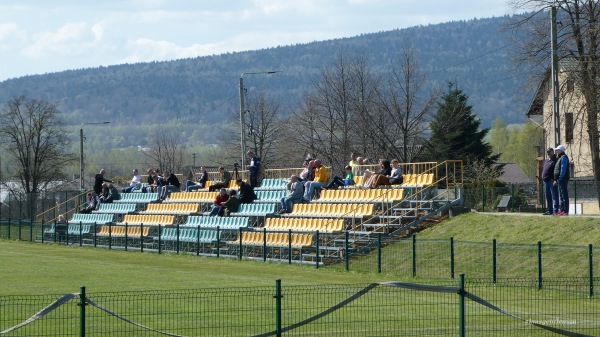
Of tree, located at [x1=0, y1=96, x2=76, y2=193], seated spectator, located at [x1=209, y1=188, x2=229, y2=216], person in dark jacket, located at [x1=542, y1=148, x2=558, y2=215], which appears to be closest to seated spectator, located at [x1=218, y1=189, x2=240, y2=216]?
seated spectator, located at [x1=209, y1=188, x2=229, y2=216]

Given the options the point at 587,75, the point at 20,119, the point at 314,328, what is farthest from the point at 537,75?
the point at 20,119

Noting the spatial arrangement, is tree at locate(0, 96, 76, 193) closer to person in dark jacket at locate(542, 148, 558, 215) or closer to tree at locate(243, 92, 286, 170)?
tree at locate(243, 92, 286, 170)

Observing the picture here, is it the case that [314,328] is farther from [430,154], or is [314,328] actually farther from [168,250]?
[430,154]

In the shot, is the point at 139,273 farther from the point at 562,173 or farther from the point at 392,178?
the point at 562,173

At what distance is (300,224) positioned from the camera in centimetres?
3897

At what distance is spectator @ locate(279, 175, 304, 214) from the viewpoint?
1641 inches

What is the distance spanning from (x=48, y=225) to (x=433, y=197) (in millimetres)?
25062

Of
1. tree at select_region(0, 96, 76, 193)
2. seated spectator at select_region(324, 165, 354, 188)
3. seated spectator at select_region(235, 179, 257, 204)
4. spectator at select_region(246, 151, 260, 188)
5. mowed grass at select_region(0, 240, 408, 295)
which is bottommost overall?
mowed grass at select_region(0, 240, 408, 295)

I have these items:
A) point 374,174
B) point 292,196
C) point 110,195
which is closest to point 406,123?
point 110,195

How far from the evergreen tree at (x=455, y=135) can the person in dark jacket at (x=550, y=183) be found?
39844 mm

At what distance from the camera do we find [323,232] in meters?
36.2

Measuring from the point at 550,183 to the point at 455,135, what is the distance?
139 feet

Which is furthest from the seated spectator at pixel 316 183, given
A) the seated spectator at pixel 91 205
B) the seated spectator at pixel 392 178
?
the seated spectator at pixel 91 205

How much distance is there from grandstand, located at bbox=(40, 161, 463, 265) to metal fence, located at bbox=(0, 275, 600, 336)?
11.4 metres
